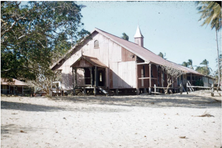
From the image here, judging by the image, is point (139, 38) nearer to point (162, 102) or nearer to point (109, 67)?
point (109, 67)

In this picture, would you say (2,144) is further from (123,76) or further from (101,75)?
(101,75)

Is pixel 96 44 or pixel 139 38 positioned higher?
pixel 139 38

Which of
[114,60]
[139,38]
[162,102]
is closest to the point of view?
[162,102]

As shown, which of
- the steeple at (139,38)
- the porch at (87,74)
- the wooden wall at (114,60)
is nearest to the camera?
the porch at (87,74)

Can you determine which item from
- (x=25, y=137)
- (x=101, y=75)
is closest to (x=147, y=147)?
(x=25, y=137)

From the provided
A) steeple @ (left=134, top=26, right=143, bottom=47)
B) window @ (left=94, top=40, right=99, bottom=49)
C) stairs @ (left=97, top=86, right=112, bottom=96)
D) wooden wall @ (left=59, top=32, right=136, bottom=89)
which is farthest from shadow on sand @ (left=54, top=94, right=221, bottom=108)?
steeple @ (left=134, top=26, right=143, bottom=47)

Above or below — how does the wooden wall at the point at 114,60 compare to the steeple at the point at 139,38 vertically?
below

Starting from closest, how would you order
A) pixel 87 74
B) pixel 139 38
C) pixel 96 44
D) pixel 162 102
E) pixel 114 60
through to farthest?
pixel 162 102 → pixel 114 60 → pixel 96 44 → pixel 87 74 → pixel 139 38

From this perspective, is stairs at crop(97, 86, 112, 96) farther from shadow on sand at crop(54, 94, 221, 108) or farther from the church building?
shadow on sand at crop(54, 94, 221, 108)

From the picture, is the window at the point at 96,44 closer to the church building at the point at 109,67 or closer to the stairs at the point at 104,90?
the church building at the point at 109,67

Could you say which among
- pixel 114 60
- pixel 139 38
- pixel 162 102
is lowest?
pixel 162 102

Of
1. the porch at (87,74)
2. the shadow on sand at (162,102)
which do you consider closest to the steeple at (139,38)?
the porch at (87,74)

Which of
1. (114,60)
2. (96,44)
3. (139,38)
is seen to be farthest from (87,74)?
(139,38)

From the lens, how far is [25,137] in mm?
4527
